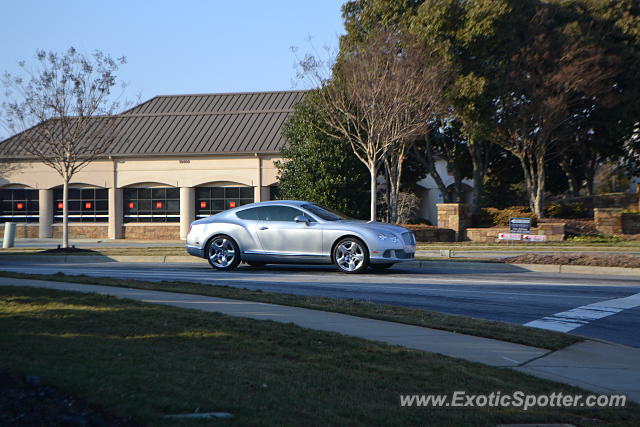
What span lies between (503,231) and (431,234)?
2743mm

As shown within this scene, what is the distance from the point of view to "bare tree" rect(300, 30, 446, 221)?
914 inches

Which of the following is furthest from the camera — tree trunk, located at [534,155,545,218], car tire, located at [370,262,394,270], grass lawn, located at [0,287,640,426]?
tree trunk, located at [534,155,545,218]

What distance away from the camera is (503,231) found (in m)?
26.8

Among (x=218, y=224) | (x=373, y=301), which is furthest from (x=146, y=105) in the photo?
(x=373, y=301)

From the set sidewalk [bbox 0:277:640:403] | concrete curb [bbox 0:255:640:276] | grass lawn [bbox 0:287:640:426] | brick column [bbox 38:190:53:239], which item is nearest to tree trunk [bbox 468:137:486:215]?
concrete curb [bbox 0:255:640:276]

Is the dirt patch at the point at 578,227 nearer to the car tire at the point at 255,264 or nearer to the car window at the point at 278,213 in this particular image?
the car tire at the point at 255,264

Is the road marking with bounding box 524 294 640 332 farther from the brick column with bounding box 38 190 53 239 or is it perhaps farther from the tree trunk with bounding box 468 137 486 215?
the brick column with bounding box 38 190 53 239

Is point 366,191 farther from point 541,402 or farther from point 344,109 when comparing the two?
point 541,402

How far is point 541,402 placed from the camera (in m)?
5.14

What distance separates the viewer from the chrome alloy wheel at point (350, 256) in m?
14.4

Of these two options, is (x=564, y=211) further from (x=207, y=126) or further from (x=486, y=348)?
(x=486, y=348)

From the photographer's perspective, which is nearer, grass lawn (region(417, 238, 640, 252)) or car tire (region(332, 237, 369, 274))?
car tire (region(332, 237, 369, 274))

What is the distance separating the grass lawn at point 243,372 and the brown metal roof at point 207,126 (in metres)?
28.8

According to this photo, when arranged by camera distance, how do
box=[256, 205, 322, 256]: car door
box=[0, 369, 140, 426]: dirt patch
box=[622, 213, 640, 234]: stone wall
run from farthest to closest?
box=[622, 213, 640, 234]: stone wall → box=[256, 205, 322, 256]: car door → box=[0, 369, 140, 426]: dirt patch
